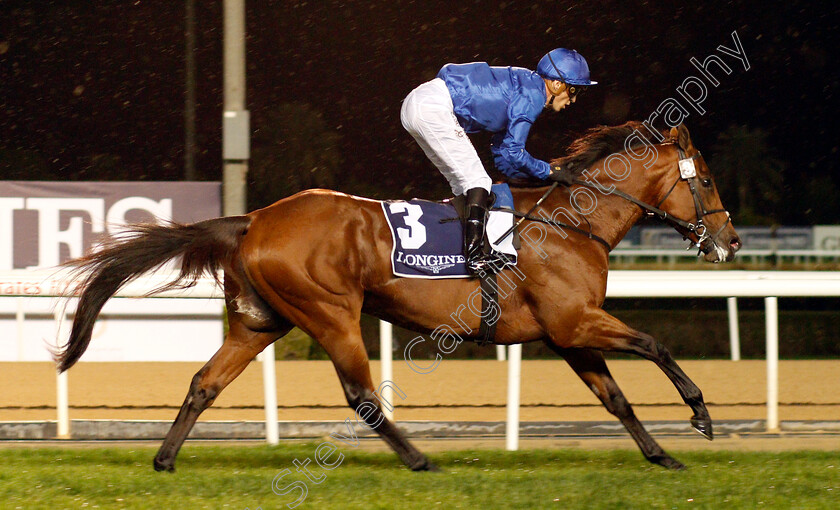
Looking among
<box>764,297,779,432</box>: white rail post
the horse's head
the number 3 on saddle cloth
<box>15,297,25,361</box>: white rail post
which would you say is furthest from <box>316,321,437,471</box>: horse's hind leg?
<box>15,297,25,361</box>: white rail post

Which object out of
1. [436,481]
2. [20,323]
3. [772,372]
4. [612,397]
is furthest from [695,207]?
[20,323]

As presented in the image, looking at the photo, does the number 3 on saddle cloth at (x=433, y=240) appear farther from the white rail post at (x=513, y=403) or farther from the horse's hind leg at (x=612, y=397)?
the white rail post at (x=513, y=403)

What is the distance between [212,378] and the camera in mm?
3645

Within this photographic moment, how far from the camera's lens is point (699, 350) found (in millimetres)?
10836

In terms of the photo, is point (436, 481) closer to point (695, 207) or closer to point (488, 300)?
point (488, 300)

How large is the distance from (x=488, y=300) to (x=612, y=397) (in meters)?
0.65

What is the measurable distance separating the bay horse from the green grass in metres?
0.20

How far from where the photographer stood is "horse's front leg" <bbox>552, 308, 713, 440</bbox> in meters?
3.54

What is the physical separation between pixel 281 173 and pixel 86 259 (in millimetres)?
37802

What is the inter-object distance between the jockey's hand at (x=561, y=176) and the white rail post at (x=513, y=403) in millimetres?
797

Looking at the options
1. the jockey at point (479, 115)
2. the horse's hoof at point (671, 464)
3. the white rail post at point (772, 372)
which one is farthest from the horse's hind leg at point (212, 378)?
the white rail post at point (772, 372)

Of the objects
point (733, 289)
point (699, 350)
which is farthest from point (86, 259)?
point (699, 350)

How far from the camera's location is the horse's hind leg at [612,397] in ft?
11.8

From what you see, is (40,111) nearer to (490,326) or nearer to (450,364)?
(450,364)
